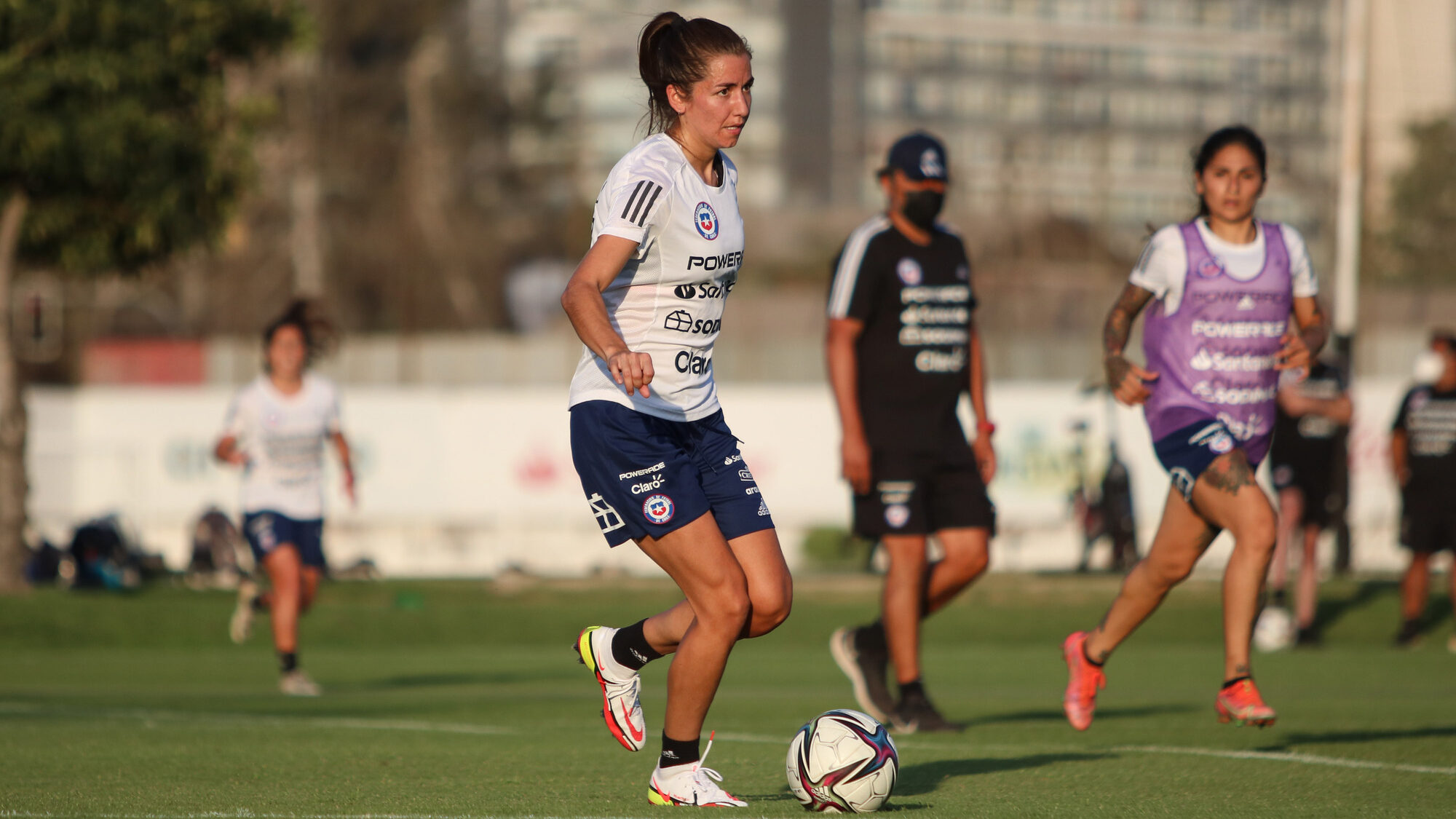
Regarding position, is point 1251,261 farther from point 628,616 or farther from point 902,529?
point 628,616

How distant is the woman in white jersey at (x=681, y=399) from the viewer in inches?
181

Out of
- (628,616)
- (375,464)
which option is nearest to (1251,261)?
(628,616)

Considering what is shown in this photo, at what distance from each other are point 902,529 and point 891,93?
61.6 metres

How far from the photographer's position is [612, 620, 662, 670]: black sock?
4.88 m

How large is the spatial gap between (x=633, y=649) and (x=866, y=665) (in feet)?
8.70

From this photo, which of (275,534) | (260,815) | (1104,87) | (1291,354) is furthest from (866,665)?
(1104,87)

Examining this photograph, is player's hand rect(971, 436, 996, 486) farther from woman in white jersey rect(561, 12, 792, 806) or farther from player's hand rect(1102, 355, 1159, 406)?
woman in white jersey rect(561, 12, 792, 806)

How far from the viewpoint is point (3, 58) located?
1284 centimetres

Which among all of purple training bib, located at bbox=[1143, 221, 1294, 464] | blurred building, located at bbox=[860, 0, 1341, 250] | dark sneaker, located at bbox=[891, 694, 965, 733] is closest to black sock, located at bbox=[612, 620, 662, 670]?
purple training bib, located at bbox=[1143, 221, 1294, 464]

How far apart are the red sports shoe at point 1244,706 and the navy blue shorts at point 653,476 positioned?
1.89m

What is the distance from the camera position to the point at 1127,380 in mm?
6160

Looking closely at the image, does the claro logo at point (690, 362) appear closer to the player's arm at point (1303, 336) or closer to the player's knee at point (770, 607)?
the player's knee at point (770, 607)

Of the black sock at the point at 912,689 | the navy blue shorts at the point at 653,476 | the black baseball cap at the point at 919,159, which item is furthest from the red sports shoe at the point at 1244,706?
the black baseball cap at the point at 919,159

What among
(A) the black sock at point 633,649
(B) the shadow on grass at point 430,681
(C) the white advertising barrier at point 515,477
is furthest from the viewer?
(C) the white advertising barrier at point 515,477
